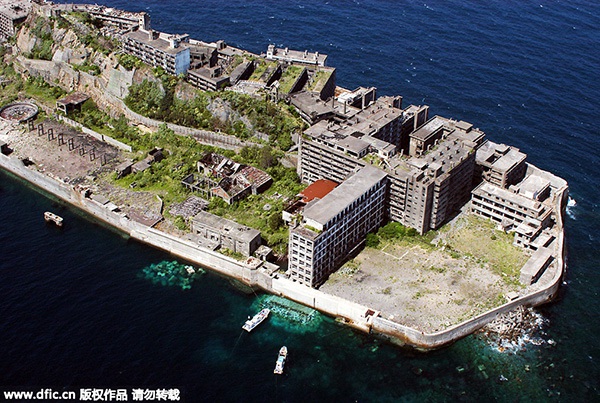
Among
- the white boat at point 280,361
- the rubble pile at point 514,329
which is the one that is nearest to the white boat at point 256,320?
the white boat at point 280,361

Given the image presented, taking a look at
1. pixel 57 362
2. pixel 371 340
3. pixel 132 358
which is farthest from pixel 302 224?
pixel 57 362

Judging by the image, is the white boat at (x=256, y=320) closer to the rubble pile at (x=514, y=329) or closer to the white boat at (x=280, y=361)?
the white boat at (x=280, y=361)

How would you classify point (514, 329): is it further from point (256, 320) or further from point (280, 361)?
point (256, 320)

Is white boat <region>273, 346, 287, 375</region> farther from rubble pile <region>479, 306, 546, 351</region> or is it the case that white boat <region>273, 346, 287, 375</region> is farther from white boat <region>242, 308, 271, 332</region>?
rubble pile <region>479, 306, 546, 351</region>

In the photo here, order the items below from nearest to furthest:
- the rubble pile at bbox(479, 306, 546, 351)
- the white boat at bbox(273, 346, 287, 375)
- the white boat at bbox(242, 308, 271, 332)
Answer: the white boat at bbox(273, 346, 287, 375) < the rubble pile at bbox(479, 306, 546, 351) < the white boat at bbox(242, 308, 271, 332)

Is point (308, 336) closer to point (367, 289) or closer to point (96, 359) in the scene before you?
point (367, 289)

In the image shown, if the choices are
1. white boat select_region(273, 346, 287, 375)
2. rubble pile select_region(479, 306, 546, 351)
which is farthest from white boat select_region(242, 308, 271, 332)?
rubble pile select_region(479, 306, 546, 351)
